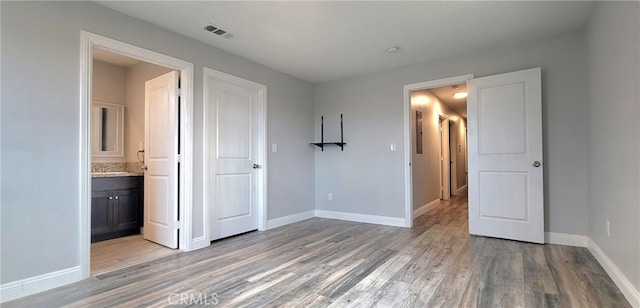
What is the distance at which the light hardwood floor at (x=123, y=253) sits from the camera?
264 cm

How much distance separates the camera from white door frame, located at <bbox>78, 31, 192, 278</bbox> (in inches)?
91.4

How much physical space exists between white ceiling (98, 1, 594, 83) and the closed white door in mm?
510

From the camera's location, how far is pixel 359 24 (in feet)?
9.30

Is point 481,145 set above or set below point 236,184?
above

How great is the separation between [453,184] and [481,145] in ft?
15.9

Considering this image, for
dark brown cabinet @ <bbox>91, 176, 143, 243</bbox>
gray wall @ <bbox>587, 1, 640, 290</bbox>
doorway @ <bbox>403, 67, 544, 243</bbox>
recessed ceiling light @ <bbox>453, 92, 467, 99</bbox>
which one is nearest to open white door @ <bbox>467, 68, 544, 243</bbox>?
doorway @ <bbox>403, 67, 544, 243</bbox>

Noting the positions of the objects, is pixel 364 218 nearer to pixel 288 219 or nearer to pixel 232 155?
pixel 288 219

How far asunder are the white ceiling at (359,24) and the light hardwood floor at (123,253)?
221 cm

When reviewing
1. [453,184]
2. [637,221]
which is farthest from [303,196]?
[453,184]

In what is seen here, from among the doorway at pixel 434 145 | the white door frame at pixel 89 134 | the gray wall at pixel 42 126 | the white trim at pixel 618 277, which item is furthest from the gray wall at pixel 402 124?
the gray wall at pixel 42 126

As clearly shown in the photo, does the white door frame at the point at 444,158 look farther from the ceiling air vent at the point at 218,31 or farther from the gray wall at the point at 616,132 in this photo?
the ceiling air vent at the point at 218,31

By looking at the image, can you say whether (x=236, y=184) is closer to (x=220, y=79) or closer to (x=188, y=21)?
(x=220, y=79)

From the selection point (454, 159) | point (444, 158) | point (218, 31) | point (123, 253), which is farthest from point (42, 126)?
point (454, 159)

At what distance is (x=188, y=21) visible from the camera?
2.75 m
